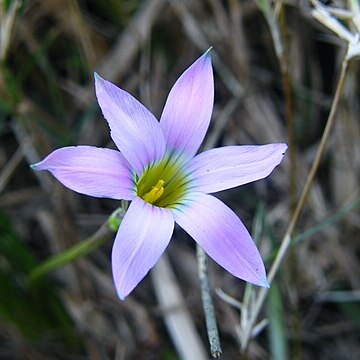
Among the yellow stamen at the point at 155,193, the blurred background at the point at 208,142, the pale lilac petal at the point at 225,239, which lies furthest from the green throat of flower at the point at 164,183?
the blurred background at the point at 208,142

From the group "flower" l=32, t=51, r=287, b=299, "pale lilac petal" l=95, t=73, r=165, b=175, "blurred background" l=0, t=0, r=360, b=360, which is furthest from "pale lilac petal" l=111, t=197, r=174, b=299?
"blurred background" l=0, t=0, r=360, b=360

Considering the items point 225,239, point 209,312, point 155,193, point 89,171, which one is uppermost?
point 89,171

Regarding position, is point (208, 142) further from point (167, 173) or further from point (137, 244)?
point (137, 244)

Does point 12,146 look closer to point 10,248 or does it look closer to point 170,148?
point 10,248

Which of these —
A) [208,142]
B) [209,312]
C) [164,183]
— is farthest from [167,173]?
[208,142]

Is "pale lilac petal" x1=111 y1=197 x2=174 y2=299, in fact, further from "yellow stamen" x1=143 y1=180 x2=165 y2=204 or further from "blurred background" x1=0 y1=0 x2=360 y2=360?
"blurred background" x1=0 y1=0 x2=360 y2=360
